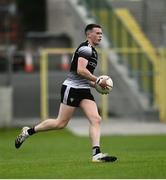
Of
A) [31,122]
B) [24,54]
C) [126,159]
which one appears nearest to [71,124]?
[31,122]

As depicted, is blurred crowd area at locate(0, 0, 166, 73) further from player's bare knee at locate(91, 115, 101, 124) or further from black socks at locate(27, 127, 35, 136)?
player's bare knee at locate(91, 115, 101, 124)

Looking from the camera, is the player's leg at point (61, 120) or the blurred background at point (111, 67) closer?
the player's leg at point (61, 120)

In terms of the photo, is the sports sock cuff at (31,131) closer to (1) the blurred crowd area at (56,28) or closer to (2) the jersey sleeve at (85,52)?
(2) the jersey sleeve at (85,52)

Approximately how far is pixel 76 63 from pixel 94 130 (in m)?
1.07

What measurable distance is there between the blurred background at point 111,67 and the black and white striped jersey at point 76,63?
1290 centimetres

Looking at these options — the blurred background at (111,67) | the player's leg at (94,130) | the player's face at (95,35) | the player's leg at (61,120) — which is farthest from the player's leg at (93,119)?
the blurred background at (111,67)

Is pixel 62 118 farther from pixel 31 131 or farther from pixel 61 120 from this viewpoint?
pixel 31 131

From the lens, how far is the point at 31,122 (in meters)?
27.4

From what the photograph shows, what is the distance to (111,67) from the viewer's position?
93.6 ft

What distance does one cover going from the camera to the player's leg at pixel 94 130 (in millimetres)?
13203

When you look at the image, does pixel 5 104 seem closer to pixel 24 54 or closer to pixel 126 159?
pixel 24 54

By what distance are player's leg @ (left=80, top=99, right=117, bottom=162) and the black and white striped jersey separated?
29cm

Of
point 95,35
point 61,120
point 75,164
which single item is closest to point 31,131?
point 61,120

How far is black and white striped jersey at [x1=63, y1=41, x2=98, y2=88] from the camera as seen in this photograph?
1352 centimetres
